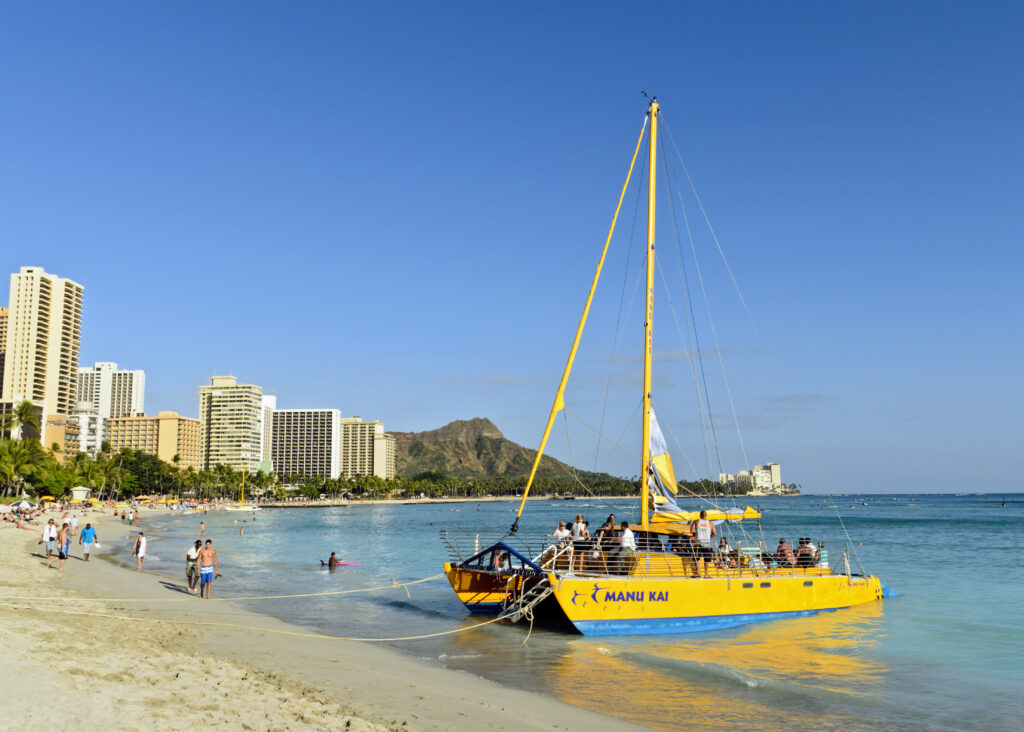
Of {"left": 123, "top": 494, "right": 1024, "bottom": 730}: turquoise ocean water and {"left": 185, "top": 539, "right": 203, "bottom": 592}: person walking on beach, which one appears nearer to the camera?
{"left": 123, "top": 494, "right": 1024, "bottom": 730}: turquoise ocean water

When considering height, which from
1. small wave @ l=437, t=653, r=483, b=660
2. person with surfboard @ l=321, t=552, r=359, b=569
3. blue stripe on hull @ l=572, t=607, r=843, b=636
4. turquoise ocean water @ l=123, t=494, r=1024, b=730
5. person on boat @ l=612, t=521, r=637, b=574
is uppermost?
person on boat @ l=612, t=521, r=637, b=574

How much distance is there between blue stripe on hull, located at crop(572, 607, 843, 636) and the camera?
16984 millimetres

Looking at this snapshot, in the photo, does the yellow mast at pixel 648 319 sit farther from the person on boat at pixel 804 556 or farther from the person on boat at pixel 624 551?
the person on boat at pixel 804 556

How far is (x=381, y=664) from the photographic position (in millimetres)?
13445

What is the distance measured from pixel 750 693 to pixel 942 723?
2.91 meters

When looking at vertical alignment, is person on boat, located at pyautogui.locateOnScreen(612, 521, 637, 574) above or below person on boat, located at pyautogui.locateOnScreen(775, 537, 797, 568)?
above

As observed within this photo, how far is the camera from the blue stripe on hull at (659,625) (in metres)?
17.0

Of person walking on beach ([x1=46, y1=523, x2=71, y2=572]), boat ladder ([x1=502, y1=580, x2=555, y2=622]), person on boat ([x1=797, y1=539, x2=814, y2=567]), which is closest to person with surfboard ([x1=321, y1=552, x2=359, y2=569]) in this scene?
person walking on beach ([x1=46, y1=523, x2=71, y2=572])

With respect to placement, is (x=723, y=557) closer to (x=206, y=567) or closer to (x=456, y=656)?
(x=456, y=656)

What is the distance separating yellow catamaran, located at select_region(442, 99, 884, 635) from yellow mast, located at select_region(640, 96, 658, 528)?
26 millimetres

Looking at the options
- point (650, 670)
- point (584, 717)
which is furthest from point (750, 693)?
point (584, 717)

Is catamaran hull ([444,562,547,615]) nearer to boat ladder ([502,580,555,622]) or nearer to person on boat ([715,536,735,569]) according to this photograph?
boat ladder ([502,580,555,622])

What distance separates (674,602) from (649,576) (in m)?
0.80

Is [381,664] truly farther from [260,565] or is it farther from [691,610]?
[260,565]
